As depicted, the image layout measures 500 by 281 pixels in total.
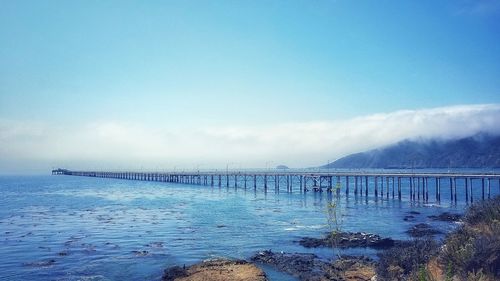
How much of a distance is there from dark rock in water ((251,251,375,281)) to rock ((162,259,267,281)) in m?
2.14

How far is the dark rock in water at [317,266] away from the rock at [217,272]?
2.14 m

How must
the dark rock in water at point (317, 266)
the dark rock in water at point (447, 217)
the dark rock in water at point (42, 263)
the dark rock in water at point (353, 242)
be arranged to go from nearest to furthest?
the dark rock in water at point (317, 266) → the dark rock in water at point (42, 263) → the dark rock in water at point (353, 242) → the dark rock in water at point (447, 217)

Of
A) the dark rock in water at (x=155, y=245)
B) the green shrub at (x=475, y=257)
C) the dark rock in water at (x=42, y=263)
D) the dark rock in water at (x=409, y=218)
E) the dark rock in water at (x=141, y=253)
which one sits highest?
the green shrub at (x=475, y=257)

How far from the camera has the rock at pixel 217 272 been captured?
71.5 ft

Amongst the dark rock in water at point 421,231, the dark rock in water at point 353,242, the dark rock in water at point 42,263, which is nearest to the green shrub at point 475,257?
the dark rock in water at point 353,242

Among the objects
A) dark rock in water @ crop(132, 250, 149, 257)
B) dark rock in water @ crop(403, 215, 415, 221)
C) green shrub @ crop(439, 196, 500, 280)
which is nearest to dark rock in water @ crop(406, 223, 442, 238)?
dark rock in water @ crop(403, 215, 415, 221)

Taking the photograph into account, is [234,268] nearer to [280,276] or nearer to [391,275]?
[280,276]

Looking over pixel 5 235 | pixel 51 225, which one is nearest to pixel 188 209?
pixel 51 225

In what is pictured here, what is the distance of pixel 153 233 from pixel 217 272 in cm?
1691

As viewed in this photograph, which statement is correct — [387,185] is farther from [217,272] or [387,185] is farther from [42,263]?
[42,263]

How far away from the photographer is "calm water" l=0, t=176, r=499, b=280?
2617cm

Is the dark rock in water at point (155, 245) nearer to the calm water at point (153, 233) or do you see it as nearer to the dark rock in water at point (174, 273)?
the calm water at point (153, 233)

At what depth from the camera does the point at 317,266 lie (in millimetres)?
24578

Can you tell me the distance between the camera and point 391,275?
58.6 ft
